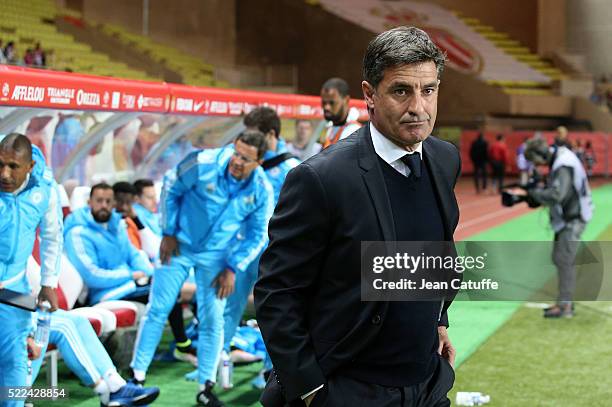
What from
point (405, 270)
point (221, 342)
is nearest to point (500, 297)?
point (405, 270)

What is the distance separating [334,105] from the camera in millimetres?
7605

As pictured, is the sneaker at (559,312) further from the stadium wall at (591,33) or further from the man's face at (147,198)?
the stadium wall at (591,33)

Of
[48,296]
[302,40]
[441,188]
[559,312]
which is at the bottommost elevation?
[559,312]

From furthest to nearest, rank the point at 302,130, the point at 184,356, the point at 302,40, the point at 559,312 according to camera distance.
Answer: the point at 302,40, the point at 302,130, the point at 559,312, the point at 184,356

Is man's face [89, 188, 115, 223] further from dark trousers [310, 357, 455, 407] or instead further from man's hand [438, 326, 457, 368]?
dark trousers [310, 357, 455, 407]

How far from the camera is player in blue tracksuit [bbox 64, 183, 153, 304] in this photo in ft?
24.2

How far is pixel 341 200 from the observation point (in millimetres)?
2562

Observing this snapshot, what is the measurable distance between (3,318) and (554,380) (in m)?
3.96

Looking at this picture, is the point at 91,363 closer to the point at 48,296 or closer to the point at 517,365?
the point at 48,296

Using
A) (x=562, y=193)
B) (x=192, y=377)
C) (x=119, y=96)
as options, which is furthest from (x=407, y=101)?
(x=562, y=193)

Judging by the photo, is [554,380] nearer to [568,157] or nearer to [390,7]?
[568,157]

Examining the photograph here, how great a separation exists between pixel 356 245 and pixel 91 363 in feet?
12.0

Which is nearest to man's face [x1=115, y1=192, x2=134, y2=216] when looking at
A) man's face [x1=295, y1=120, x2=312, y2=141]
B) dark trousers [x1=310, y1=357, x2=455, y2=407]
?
man's face [x1=295, y1=120, x2=312, y2=141]

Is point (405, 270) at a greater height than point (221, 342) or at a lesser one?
greater
